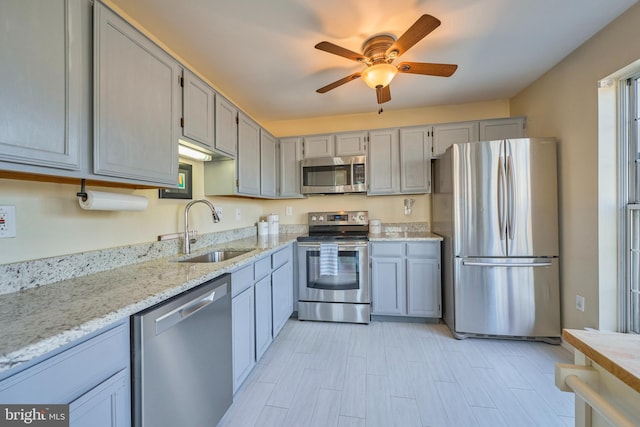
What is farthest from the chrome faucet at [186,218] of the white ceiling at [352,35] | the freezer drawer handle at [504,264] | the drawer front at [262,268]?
the freezer drawer handle at [504,264]

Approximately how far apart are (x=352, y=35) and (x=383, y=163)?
1498 mm

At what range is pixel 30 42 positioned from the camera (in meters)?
0.85

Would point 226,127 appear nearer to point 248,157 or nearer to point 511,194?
point 248,157

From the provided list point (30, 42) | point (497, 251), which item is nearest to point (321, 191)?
point (497, 251)

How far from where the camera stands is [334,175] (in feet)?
10.0

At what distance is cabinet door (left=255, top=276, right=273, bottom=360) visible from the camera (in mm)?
1888

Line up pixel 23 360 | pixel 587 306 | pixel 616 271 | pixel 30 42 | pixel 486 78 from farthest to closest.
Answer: pixel 486 78, pixel 587 306, pixel 616 271, pixel 30 42, pixel 23 360

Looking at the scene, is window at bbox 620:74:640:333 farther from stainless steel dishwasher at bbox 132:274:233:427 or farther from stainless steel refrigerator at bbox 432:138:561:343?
stainless steel dishwasher at bbox 132:274:233:427

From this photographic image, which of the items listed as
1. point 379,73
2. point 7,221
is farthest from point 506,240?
point 7,221

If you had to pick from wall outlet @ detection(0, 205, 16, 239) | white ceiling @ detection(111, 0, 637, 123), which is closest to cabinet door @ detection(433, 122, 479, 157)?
white ceiling @ detection(111, 0, 637, 123)

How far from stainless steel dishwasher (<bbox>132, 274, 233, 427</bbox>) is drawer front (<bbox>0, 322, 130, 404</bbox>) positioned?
6cm

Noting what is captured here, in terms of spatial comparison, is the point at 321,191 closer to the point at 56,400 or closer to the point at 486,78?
the point at 486,78

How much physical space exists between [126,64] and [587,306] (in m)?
3.43

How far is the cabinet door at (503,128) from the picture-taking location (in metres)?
2.71
